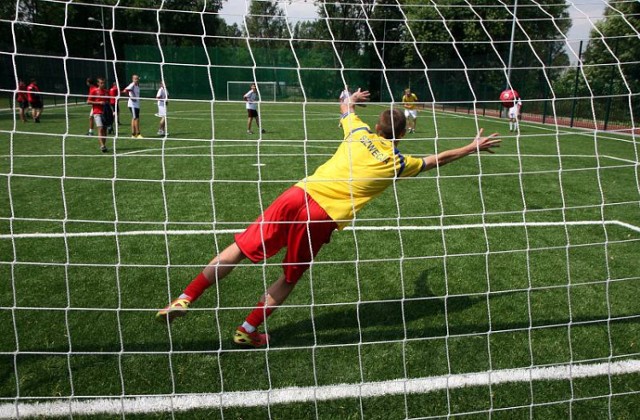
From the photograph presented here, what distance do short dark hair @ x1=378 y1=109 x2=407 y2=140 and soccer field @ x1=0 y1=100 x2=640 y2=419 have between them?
32 cm

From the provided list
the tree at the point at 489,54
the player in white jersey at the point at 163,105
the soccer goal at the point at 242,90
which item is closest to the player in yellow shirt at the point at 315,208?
the player in white jersey at the point at 163,105

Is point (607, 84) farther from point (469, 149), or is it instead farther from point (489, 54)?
point (469, 149)

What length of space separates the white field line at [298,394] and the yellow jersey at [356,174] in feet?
3.81

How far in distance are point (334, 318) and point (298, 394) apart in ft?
3.41

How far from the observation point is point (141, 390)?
10.0ft

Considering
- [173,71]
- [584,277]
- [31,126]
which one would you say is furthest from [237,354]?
[173,71]

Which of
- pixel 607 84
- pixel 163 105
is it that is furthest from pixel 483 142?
pixel 607 84

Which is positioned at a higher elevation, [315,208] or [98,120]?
[98,120]

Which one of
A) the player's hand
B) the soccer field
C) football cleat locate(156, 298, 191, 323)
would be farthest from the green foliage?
football cleat locate(156, 298, 191, 323)

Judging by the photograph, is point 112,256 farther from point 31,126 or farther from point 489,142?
point 31,126

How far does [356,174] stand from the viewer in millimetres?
3457

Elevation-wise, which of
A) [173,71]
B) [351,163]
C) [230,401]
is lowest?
[230,401]

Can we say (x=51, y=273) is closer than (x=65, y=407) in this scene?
No

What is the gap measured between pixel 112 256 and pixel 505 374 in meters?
4.07
